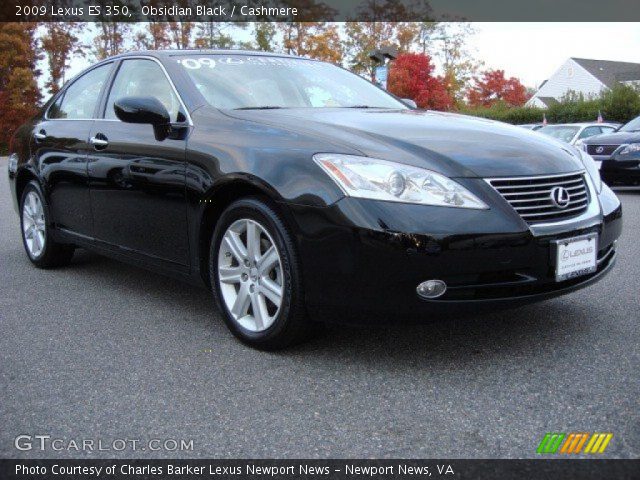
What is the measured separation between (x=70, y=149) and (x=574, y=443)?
367 centimetres

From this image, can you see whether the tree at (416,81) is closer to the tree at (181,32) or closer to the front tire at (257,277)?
the tree at (181,32)

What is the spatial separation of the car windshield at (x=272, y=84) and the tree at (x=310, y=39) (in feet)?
109

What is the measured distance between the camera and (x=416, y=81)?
125ft

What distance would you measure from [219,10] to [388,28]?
14820 mm

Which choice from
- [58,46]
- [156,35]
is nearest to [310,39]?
[156,35]

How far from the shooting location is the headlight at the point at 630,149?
10.7 meters

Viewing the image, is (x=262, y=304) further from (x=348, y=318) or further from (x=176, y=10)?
(x=176, y=10)

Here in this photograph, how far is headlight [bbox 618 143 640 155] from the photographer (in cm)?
1069

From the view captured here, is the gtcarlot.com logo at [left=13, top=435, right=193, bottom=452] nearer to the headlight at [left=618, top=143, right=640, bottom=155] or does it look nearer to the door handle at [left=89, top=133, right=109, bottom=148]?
the door handle at [left=89, top=133, right=109, bottom=148]

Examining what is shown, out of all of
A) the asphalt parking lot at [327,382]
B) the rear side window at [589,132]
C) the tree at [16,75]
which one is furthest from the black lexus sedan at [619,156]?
the tree at [16,75]

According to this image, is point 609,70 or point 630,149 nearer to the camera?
point 630,149

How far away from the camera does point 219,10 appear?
32781 mm

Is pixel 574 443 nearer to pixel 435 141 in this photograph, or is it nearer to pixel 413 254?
pixel 413 254

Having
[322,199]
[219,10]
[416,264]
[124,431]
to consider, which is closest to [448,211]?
[416,264]
